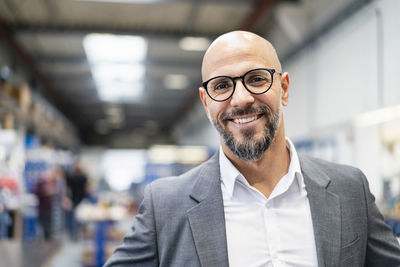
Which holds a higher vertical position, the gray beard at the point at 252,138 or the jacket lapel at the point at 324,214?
the gray beard at the point at 252,138

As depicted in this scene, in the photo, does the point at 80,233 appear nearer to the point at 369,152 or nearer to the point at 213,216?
the point at 369,152

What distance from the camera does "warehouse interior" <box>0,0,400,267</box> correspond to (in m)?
4.79

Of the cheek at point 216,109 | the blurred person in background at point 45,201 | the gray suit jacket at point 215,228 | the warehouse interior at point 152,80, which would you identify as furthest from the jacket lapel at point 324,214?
the blurred person in background at point 45,201

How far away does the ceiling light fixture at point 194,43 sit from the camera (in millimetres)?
8875

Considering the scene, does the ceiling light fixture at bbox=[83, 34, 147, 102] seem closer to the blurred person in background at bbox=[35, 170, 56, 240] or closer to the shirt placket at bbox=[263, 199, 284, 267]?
the blurred person in background at bbox=[35, 170, 56, 240]

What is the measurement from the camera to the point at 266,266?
48.0 inches

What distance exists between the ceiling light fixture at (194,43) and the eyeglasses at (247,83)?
298 inches

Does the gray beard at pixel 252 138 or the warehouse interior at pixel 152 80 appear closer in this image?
the gray beard at pixel 252 138

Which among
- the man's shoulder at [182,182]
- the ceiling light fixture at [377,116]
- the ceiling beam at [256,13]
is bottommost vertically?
the man's shoulder at [182,182]

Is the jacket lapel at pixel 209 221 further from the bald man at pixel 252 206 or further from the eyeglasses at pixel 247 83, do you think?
the eyeglasses at pixel 247 83

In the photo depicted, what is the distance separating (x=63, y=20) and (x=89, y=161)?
16711 mm

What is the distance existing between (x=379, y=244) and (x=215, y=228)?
476mm

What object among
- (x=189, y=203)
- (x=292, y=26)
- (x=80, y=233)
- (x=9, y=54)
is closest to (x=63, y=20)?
(x=9, y=54)

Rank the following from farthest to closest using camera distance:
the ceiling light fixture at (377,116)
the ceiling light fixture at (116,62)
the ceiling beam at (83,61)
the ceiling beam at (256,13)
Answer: the ceiling beam at (83,61) < the ceiling light fixture at (116,62) < the ceiling beam at (256,13) < the ceiling light fixture at (377,116)
